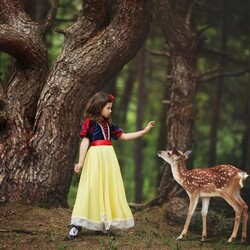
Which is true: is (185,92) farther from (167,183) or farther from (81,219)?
(81,219)

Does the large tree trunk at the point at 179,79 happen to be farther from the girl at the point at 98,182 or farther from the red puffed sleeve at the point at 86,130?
the red puffed sleeve at the point at 86,130

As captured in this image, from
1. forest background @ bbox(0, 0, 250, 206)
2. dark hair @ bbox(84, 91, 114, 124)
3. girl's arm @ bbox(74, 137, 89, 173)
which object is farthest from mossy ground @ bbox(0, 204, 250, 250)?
forest background @ bbox(0, 0, 250, 206)

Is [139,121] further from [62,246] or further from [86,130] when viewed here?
[62,246]

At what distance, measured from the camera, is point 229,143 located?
67.0 ft

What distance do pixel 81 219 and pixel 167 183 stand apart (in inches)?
159

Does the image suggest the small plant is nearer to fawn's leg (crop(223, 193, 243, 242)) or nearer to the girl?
the girl

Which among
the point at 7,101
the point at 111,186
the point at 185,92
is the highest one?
the point at 185,92

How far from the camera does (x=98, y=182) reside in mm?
8375

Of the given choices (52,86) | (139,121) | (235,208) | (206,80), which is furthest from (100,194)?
(139,121)

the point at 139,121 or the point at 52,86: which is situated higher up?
the point at 139,121

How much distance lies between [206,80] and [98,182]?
6.47m

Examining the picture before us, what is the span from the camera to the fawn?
8.69 m

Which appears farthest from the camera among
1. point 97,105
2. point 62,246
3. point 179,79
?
point 179,79

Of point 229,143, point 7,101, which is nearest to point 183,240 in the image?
point 7,101
